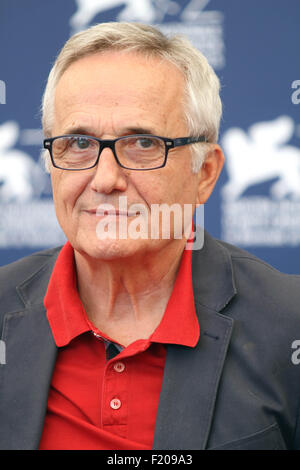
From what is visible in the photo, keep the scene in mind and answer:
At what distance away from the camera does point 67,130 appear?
137cm

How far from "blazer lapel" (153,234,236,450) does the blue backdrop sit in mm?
1087

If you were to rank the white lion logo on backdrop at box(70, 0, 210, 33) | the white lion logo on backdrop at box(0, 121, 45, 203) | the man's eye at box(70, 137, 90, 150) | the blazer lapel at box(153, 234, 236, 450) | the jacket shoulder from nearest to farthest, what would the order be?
1. the blazer lapel at box(153, 234, 236, 450)
2. the man's eye at box(70, 137, 90, 150)
3. the jacket shoulder
4. the white lion logo on backdrop at box(70, 0, 210, 33)
5. the white lion logo on backdrop at box(0, 121, 45, 203)

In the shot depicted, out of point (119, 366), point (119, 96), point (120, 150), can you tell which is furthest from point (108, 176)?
point (119, 366)

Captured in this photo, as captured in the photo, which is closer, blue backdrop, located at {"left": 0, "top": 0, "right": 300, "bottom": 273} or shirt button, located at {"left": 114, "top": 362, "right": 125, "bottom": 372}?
shirt button, located at {"left": 114, "top": 362, "right": 125, "bottom": 372}

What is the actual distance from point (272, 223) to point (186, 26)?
951 mm

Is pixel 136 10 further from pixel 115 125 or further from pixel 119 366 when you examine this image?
pixel 119 366

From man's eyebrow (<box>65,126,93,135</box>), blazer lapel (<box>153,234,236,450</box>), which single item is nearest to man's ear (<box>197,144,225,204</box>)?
blazer lapel (<box>153,234,236,450</box>)

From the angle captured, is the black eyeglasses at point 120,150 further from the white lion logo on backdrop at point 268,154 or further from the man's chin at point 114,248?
the white lion logo on backdrop at point 268,154

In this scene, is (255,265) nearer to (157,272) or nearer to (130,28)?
(157,272)

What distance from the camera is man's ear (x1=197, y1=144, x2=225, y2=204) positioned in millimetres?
1550

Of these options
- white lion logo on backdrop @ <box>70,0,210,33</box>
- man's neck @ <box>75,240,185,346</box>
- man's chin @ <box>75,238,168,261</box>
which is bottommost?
man's neck @ <box>75,240,185,346</box>

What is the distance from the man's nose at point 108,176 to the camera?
1.29 metres

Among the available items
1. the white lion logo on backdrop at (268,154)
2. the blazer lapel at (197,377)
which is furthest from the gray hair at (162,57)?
the white lion logo on backdrop at (268,154)

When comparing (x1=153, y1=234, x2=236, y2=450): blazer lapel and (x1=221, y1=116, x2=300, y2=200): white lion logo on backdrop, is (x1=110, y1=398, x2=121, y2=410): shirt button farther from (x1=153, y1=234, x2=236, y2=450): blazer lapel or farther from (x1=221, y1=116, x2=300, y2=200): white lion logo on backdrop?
(x1=221, y1=116, x2=300, y2=200): white lion logo on backdrop
